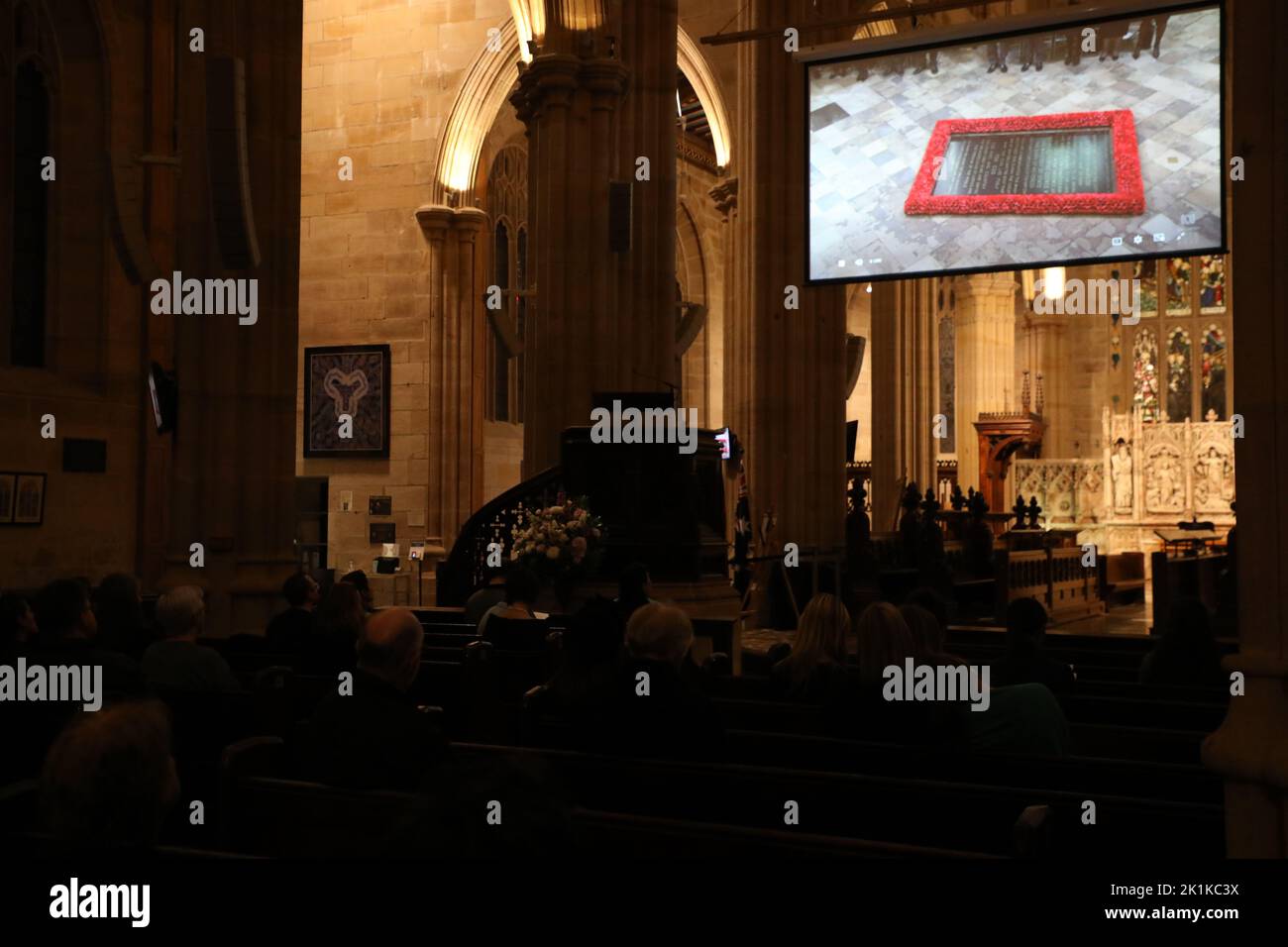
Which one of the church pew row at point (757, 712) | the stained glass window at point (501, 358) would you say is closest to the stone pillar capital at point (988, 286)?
the stained glass window at point (501, 358)

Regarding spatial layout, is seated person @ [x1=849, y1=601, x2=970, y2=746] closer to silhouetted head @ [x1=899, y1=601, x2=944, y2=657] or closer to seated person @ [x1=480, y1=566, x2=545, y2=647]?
silhouetted head @ [x1=899, y1=601, x2=944, y2=657]

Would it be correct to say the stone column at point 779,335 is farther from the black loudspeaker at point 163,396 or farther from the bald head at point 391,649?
the bald head at point 391,649

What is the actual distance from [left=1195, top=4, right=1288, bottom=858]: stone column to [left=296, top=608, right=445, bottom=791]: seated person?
197cm

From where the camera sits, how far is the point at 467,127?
65.6 feet

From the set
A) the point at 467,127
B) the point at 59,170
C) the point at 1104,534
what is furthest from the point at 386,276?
the point at 1104,534

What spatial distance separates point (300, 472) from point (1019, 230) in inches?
520

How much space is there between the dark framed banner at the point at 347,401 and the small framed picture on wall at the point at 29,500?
362 inches

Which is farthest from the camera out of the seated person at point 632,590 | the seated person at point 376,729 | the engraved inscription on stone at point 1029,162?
the engraved inscription on stone at point 1029,162

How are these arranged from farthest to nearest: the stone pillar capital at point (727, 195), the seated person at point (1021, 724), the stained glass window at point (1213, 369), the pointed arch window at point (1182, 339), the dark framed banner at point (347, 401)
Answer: the pointed arch window at point (1182, 339), the stained glass window at point (1213, 369), the dark framed banner at point (347, 401), the stone pillar capital at point (727, 195), the seated person at point (1021, 724)

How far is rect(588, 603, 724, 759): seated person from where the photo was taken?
12.4 feet

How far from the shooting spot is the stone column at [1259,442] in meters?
2.71

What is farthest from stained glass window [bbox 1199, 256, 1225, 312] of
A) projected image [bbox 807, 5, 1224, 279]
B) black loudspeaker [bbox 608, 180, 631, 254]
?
black loudspeaker [bbox 608, 180, 631, 254]

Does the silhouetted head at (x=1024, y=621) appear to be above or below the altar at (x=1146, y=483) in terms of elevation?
below
